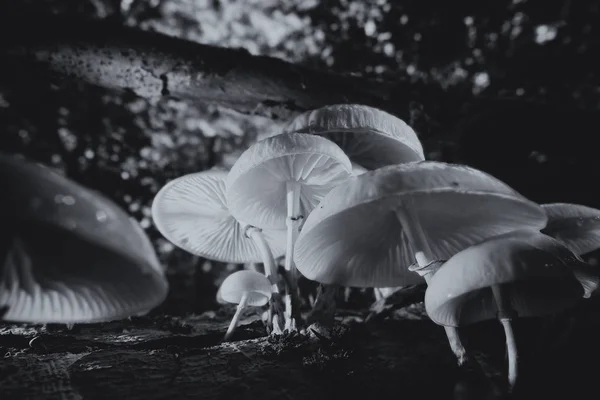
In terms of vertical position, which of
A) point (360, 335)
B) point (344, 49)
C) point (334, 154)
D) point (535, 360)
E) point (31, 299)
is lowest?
point (535, 360)

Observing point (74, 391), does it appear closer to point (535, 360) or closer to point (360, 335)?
point (360, 335)

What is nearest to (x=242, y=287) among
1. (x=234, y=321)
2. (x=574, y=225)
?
(x=234, y=321)

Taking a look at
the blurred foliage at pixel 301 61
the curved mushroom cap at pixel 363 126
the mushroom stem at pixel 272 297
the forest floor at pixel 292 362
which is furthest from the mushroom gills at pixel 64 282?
the blurred foliage at pixel 301 61

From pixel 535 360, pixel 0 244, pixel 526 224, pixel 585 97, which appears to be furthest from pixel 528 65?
pixel 0 244

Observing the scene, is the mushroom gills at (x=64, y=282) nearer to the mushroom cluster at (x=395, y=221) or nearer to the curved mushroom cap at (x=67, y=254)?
the curved mushroom cap at (x=67, y=254)

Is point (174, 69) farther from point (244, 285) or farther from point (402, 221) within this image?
point (402, 221)
